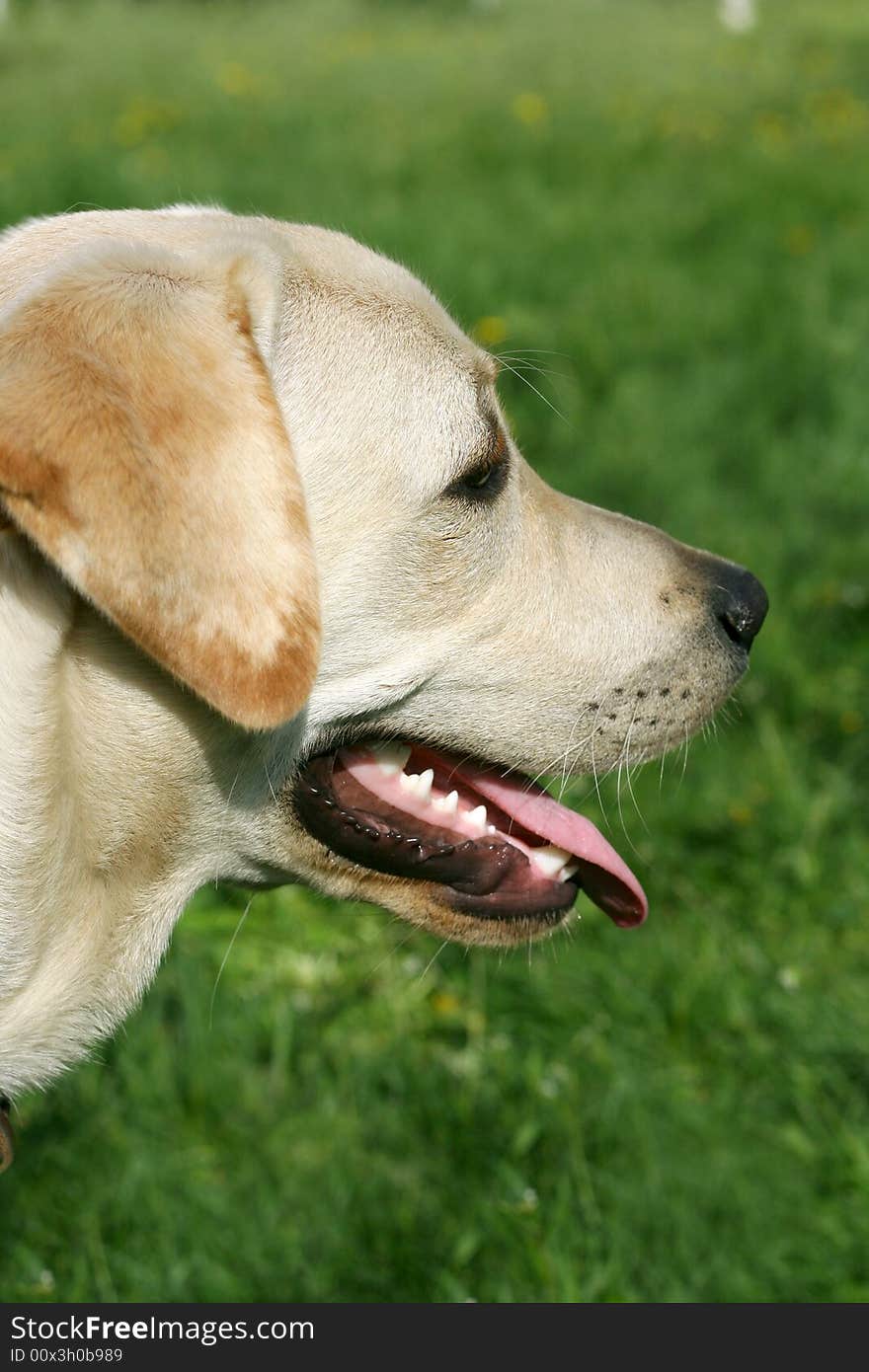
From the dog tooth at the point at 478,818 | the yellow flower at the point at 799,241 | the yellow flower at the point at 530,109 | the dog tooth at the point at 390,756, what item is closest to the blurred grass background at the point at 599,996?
the yellow flower at the point at 799,241

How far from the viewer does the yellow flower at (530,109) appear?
966 cm

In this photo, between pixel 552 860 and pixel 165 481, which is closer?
pixel 165 481

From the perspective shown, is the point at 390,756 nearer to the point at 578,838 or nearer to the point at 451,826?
the point at 451,826

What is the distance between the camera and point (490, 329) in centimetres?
632

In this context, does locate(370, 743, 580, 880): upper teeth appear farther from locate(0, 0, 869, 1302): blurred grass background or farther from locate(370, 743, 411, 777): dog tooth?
locate(0, 0, 869, 1302): blurred grass background

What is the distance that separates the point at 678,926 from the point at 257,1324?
1.61 metres

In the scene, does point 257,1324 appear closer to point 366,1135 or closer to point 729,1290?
point 366,1135

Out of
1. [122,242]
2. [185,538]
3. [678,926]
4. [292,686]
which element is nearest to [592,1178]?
[678,926]

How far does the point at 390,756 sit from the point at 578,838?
46 cm

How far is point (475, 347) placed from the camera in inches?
104

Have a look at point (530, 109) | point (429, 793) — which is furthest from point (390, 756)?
point (530, 109)

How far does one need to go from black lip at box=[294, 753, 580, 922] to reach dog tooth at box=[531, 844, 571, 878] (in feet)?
0.11

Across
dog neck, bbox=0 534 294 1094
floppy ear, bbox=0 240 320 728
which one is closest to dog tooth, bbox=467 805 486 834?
dog neck, bbox=0 534 294 1094

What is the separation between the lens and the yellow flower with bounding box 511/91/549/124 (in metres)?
9.66
